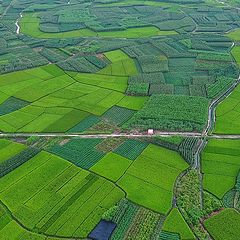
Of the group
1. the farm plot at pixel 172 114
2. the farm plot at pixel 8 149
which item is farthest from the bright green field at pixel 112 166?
the farm plot at pixel 8 149

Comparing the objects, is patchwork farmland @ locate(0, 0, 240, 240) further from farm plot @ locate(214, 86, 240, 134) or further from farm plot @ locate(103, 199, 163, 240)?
farm plot @ locate(214, 86, 240, 134)

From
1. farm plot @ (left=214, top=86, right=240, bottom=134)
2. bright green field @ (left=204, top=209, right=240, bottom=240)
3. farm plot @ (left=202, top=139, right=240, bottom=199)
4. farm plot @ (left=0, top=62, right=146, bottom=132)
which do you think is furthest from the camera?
farm plot @ (left=0, top=62, right=146, bottom=132)

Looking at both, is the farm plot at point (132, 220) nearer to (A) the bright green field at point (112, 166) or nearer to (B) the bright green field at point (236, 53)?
(A) the bright green field at point (112, 166)

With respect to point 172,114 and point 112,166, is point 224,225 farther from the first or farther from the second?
point 172,114

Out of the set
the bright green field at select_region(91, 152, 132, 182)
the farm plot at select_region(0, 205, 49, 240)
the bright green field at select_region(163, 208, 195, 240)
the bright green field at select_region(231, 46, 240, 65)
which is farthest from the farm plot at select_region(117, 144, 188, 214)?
the bright green field at select_region(231, 46, 240, 65)

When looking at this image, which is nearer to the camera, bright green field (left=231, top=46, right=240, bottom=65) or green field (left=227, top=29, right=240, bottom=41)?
bright green field (left=231, top=46, right=240, bottom=65)

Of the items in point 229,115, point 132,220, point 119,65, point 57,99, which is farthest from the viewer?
point 119,65

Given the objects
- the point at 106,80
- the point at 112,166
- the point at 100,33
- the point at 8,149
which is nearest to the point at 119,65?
the point at 106,80
